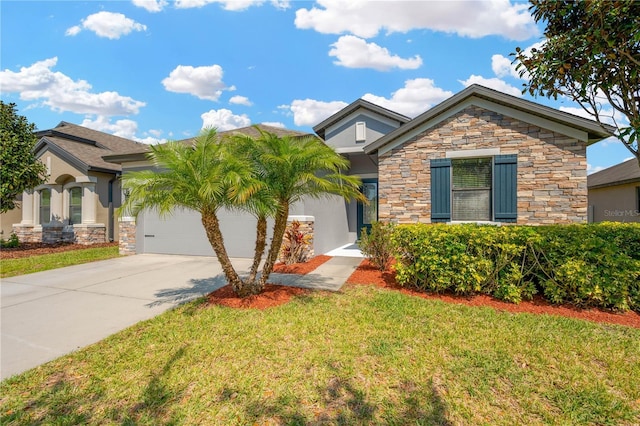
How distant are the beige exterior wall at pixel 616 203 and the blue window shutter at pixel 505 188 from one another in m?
10.5

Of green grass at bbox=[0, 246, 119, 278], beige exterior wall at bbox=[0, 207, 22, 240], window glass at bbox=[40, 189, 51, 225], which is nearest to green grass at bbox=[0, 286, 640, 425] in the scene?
green grass at bbox=[0, 246, 119, 278]

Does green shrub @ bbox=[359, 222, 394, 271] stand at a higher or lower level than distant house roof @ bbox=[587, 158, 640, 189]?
lower

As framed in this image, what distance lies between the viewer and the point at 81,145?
1599 cm

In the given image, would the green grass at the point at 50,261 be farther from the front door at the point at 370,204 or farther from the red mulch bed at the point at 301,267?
the front door at the point at 370,204

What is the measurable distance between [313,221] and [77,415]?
7366 millimetres

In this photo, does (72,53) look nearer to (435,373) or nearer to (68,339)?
(68,339)

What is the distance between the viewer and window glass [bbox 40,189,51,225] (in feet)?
50.5

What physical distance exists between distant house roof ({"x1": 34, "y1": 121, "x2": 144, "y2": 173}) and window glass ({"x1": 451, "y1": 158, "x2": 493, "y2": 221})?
13002 millimetres

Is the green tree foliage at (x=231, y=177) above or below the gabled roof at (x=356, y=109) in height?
below

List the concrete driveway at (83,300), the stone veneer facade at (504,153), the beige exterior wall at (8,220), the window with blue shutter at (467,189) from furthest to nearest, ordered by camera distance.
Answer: the beige exterior wall at (8,220) < the window with blue shutter at (467,189) < the stone veneer facade at (504,153) < the concrete driveway at (83,300)

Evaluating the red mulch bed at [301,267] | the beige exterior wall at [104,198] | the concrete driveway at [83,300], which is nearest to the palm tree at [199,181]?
the concrete driveway at [83,300]

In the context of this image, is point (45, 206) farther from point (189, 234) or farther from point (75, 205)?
point (189, 234)

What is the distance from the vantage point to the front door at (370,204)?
40.1ft

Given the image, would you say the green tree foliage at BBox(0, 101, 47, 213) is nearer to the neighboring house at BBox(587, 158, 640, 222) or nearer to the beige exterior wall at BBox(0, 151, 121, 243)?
the beige exterior wall at BBox(0, 151, 121, 243)
